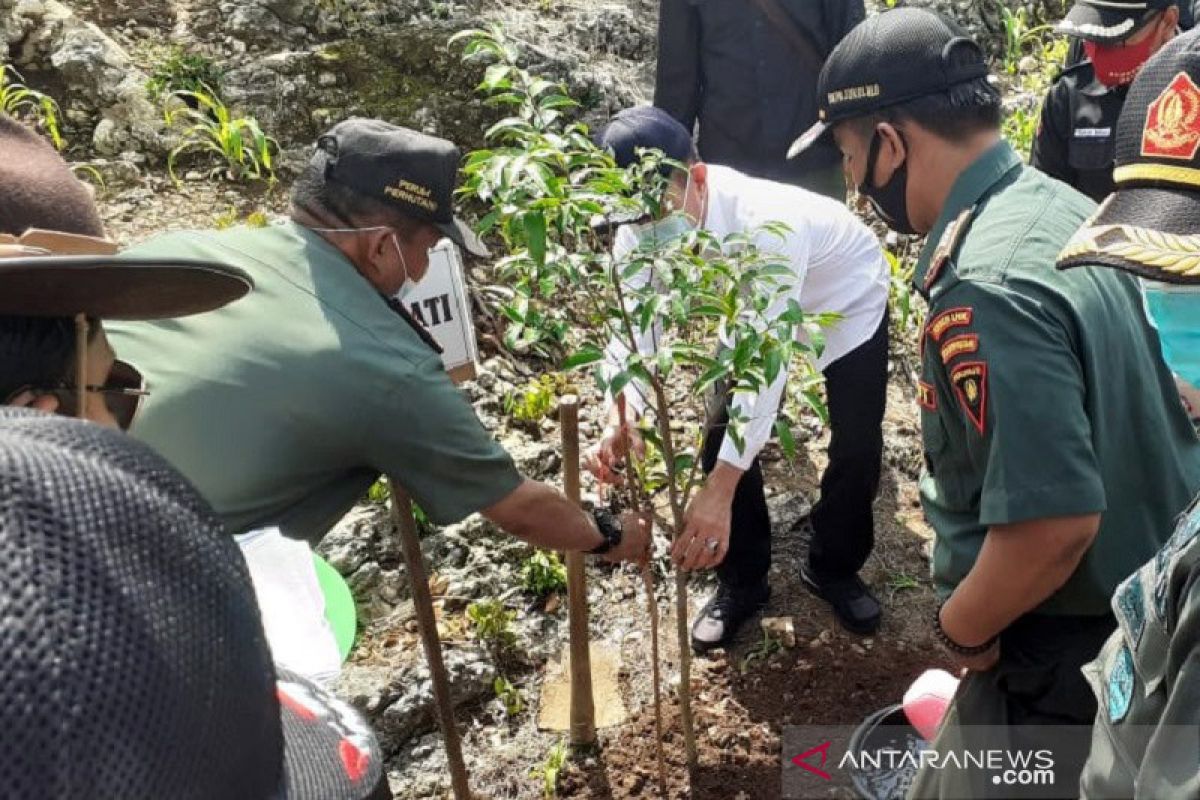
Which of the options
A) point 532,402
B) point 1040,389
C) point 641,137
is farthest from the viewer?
point 532,402

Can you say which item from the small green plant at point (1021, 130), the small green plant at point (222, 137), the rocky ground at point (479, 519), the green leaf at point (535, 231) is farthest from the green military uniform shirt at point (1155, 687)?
the small green plant at point (1021, 130)

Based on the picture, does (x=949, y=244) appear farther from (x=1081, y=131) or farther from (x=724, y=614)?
(x=1081, y=131)

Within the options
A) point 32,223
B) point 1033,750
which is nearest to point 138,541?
point 32,223

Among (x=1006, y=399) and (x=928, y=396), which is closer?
(x=1006, y=399)

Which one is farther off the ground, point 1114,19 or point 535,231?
point 1114,19

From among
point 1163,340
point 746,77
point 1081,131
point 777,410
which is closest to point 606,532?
point 777,410

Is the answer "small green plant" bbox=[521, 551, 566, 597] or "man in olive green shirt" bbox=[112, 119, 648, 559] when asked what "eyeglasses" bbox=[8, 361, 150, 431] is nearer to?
"man in olive green shirt" bbox=[112, 119, 648, 559]

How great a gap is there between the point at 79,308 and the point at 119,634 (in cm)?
73

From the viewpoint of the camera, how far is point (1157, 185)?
138 cm

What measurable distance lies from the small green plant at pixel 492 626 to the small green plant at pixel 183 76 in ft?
9.17

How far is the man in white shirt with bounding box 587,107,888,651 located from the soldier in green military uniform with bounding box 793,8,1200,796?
0.40m

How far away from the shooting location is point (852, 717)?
3.09 m

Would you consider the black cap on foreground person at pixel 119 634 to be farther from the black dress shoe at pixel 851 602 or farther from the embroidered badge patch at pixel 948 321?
the black dress shoe at pixel 851 602

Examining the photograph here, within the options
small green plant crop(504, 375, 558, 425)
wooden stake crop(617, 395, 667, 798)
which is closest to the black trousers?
wooden stake crop(617, 395, 667, 798)
